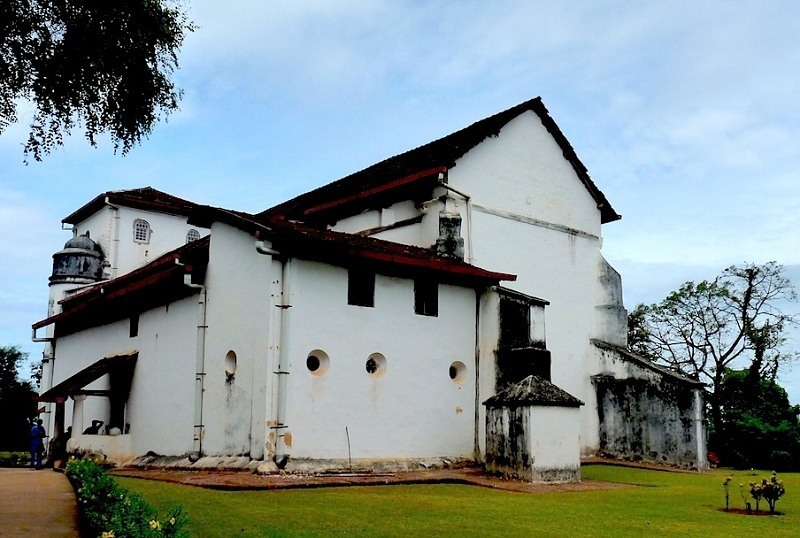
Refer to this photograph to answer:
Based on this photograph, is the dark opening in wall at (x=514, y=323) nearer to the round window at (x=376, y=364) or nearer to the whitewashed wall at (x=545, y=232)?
the whitewashed wall at (x=545, y=232)

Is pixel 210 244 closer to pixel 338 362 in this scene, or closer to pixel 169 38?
pixel 338 362

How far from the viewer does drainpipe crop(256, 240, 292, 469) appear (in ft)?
50.1

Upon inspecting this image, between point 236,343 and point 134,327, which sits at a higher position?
point 134,327

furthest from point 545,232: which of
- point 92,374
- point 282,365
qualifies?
point 92,374

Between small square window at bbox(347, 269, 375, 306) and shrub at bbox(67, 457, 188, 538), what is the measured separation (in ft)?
24.1

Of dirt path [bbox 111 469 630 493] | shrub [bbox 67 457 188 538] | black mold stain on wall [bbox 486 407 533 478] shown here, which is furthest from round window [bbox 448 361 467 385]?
shrub [bbox 67 457 188 538]

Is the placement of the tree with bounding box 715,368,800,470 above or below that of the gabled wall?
below

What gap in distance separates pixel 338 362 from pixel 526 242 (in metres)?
8.98

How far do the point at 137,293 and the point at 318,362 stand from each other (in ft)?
Answer: 24.7

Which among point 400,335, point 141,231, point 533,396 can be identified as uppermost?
point 141,231

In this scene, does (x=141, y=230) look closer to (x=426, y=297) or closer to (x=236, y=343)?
(x=236, y=343)

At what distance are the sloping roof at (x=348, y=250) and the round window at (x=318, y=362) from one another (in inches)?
77.5

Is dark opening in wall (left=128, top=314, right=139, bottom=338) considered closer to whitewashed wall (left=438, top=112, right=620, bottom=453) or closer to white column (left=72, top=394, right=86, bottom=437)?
white column (left=72, top=394, right=86, bottom=437)

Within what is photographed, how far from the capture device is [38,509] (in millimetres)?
10836
